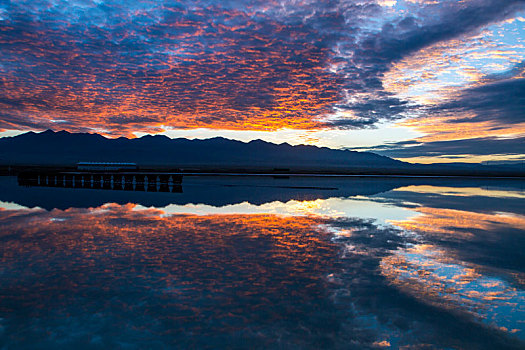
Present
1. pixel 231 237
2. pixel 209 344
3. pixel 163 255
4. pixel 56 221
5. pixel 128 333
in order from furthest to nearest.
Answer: pixel 56 221
pixel 231 237
pixel 163 255
pixel 128 333
pixel 209 344

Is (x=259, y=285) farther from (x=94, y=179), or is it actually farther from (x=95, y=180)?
(x=95, y=180)

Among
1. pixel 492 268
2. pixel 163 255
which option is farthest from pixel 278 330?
pixel 492 268

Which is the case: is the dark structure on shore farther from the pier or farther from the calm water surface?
the calm water surface

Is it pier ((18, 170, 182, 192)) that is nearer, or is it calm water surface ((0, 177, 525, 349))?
calm water surface ((0, 177, 525, 349))

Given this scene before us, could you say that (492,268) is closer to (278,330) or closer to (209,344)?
(278,330)

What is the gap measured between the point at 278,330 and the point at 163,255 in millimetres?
5400

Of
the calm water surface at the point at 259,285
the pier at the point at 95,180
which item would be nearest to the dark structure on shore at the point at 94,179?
the pier at the point at 95,180

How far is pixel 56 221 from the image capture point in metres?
16.0

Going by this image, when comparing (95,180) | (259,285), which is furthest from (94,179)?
(259,285)

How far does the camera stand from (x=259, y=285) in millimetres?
7969

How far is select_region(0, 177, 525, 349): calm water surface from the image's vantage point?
5793 millimetres

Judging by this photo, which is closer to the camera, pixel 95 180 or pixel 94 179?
pixel 94 179

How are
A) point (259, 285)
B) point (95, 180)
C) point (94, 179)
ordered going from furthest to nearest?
1. point (95, 180)
2. point (94, 179)
3. point (259, 285)

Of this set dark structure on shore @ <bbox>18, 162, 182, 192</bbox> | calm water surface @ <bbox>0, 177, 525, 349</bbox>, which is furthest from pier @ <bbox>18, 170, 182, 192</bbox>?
calm water surface @ <bbox>0, 177, 525, 349</bbox>
